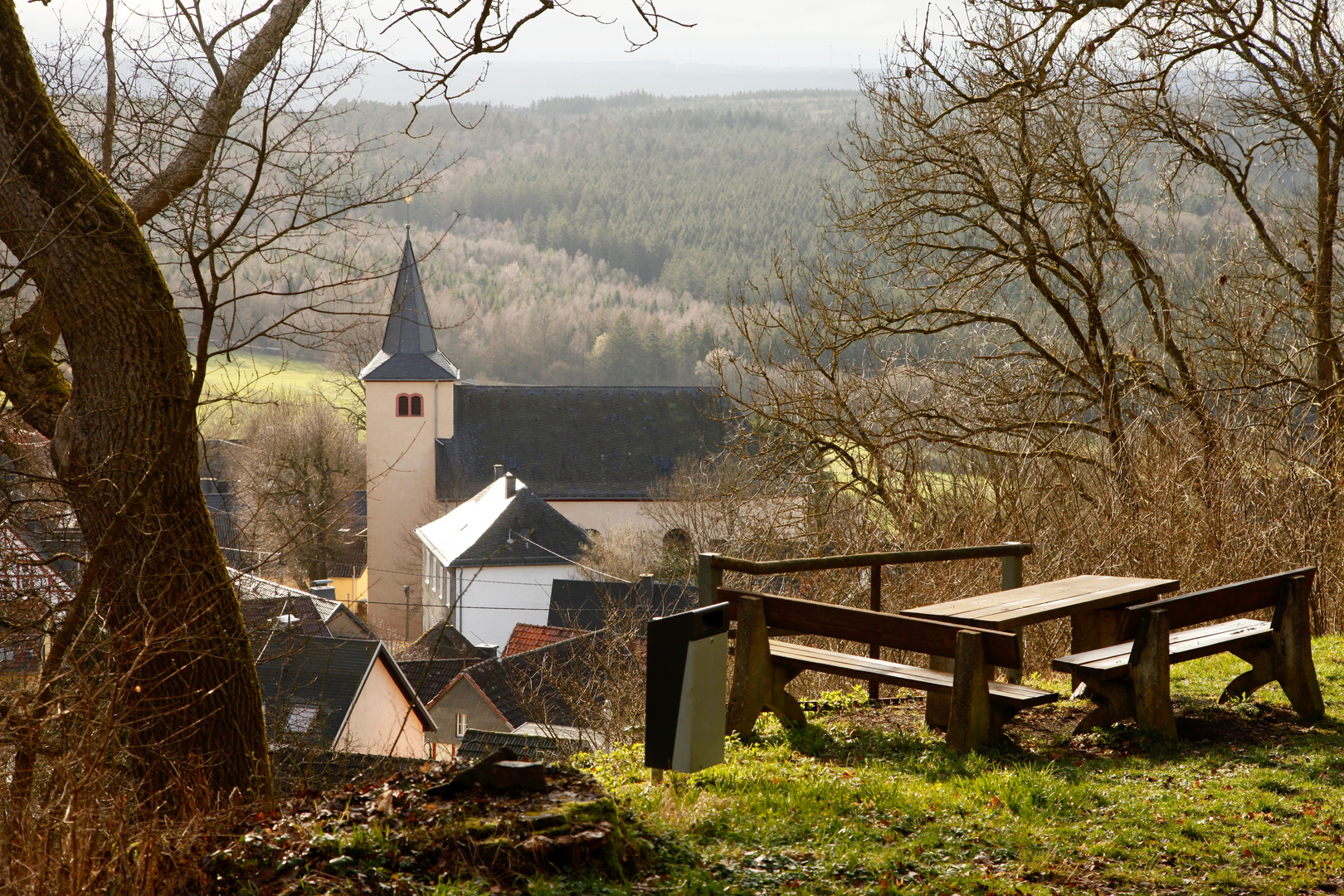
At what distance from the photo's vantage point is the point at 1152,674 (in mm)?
5121

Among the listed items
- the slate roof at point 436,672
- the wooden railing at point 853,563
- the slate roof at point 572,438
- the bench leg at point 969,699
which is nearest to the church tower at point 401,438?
the slate roof at point 572,438

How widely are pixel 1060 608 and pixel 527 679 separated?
797 inches

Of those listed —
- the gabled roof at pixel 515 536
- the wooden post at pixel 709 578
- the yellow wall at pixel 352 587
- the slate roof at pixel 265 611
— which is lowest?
the yellow wall at pixel 352 587

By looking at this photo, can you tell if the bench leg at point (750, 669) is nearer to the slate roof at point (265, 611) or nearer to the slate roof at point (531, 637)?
the slate roof at point (265, 611)

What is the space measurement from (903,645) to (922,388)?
924cm

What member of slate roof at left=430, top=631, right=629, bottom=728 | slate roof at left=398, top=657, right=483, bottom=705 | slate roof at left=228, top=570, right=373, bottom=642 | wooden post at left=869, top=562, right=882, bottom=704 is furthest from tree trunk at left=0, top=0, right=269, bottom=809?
slate roof at left=398, top=657, right=483, bottom=705

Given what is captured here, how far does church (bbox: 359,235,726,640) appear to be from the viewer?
169 feet

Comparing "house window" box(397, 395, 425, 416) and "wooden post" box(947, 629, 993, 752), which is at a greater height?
"house window" box(397, 395, 425, 416)

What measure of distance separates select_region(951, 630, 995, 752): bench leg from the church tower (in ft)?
157

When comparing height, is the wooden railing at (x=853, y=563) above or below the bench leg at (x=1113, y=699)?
above

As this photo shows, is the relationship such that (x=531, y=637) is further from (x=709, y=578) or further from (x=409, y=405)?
(x=709, y=578)

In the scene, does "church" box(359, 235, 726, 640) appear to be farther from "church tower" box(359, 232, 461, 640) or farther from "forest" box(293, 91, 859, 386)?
"forest" box(293, 91, 859, 386)

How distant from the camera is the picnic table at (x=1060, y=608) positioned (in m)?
5.44

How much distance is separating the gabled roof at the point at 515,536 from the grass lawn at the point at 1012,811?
35047 mm
